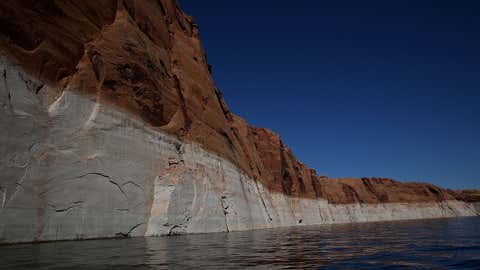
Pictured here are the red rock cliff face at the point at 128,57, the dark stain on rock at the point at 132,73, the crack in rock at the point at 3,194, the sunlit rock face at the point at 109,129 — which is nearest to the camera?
the crack in rock at the point at 3,194

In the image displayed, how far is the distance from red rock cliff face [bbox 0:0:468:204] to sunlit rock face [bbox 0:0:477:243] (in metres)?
0.06

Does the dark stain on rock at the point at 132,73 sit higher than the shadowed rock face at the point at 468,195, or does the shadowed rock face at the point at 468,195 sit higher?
the shadowed rock face at the point at 468,195

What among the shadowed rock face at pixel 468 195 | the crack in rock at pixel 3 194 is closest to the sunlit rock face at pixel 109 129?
the crack in rock at pixel 3 194

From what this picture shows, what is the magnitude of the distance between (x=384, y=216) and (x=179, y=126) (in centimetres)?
7375

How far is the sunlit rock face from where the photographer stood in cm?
1306

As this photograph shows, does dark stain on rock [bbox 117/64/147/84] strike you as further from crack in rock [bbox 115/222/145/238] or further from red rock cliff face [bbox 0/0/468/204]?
crack in rock [bbox 115/222/145/238]

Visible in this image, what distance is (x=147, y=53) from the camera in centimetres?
2177

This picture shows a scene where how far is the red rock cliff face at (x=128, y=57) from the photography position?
14513mm

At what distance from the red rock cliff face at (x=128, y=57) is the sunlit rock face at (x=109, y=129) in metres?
0.06

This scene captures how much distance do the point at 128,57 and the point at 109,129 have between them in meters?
4.65

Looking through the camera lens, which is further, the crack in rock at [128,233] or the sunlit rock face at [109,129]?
the crack in rock at [128,233]

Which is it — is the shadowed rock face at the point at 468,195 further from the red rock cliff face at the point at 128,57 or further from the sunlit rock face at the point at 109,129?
the sunlit rock face at the point at 109,129

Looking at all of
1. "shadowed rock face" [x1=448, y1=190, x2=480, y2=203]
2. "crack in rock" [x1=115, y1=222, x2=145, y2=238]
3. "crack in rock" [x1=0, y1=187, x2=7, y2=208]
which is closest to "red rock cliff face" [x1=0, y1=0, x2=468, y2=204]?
"crack in rock" [x1=0, y1=187, x2=7, y2=208]

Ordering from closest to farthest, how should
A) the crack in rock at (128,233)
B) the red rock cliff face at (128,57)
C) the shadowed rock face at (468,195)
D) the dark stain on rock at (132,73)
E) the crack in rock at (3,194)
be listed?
the crack in rock at (3,194) < the red rock cliff face at (128,57) < the crack in rock at (128,233) < the dark stain on rock at (132,73) < the shadowed rock face at (468,195)
